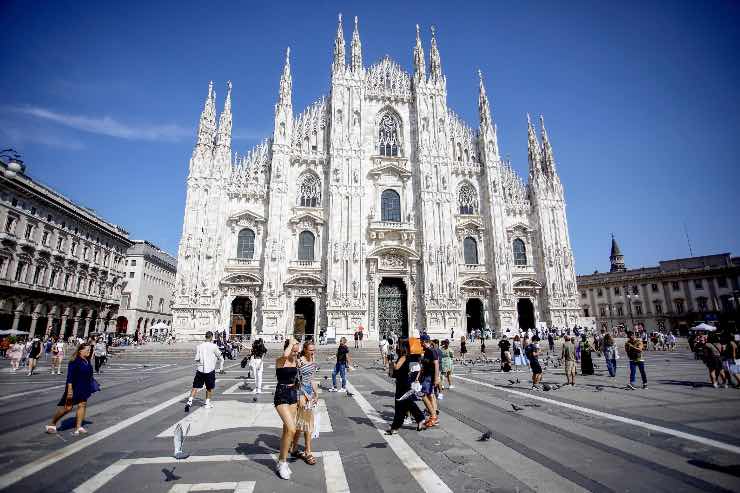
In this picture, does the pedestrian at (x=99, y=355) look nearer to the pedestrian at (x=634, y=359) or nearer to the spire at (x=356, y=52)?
the pedestrian at (x=634, y=359)

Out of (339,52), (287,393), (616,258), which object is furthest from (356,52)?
(616,258)

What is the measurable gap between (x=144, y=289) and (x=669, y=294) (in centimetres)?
7214

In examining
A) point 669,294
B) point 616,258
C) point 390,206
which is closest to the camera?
point 390,206

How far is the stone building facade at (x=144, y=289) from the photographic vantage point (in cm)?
4562

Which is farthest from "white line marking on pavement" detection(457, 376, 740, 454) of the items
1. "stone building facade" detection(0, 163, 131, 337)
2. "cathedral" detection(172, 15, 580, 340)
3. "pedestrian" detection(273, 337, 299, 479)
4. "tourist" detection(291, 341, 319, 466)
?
"stone building facade" detection(0, 163, 131, 337)

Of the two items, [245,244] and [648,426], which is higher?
[245,244]

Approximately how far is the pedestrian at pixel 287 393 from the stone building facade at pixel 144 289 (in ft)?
150

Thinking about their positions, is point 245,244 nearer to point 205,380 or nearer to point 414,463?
point 205,380

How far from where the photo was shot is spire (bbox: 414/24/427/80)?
33.2 meters

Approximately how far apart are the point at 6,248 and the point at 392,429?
3752cm

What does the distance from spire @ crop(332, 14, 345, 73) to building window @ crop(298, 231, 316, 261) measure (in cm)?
1479

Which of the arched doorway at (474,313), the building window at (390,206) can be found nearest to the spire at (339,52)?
the building window at (390,206)

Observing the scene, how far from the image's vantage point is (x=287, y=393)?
14.4ft

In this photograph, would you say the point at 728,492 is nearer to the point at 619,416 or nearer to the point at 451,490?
the point at 451,490
